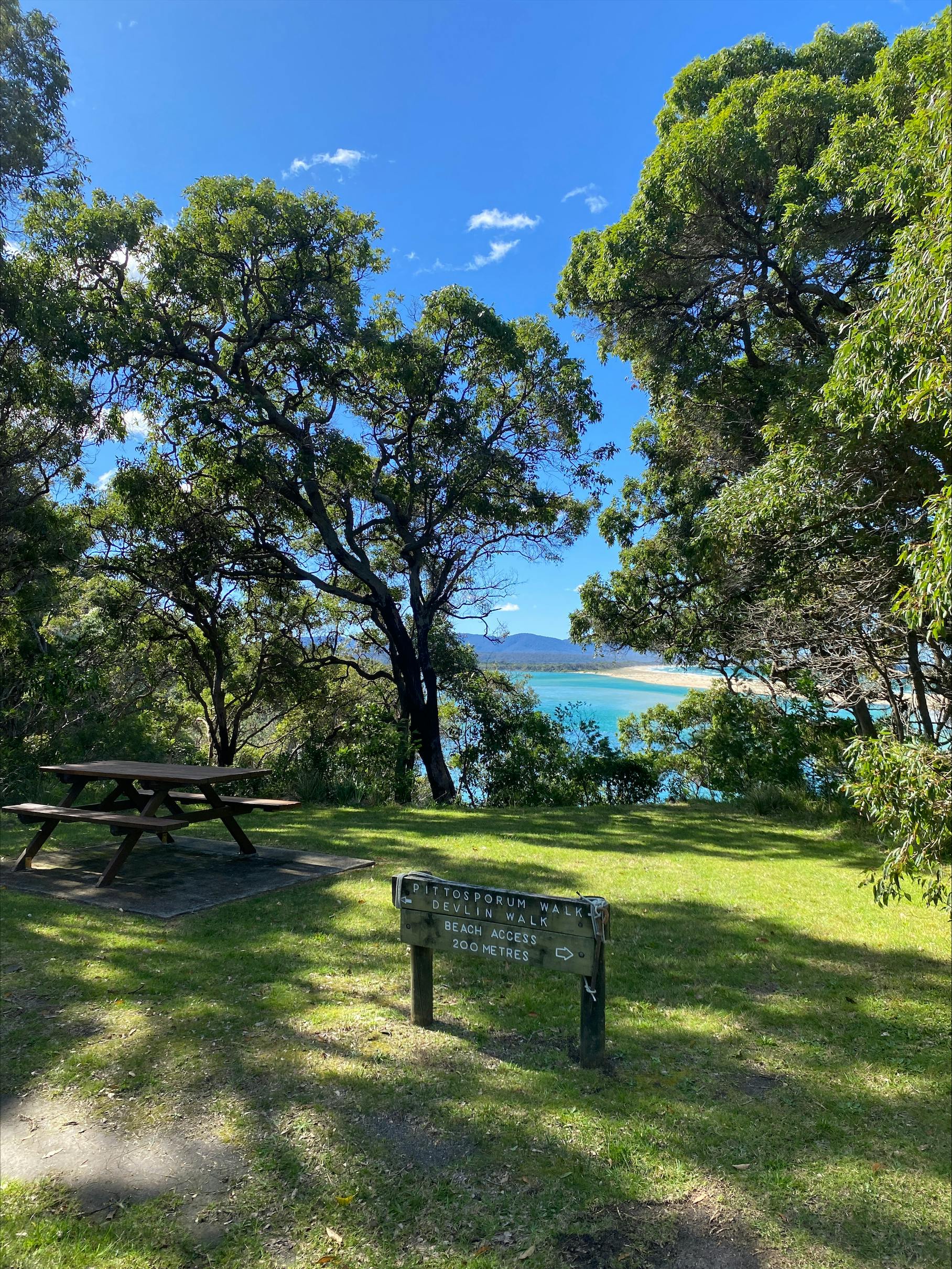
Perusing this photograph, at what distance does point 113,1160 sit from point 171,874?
12.9 feet

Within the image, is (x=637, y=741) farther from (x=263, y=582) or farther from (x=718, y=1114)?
(x=718, y=1114)

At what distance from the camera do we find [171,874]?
20.2 feet

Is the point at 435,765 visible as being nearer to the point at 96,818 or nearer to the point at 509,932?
the point at 96,818

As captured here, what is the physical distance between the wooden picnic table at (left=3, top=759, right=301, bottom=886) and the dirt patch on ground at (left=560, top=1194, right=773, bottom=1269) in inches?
167

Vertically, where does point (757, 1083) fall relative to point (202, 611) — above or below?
below

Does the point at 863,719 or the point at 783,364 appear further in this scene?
the point at 783,364

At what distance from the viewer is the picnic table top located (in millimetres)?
5727

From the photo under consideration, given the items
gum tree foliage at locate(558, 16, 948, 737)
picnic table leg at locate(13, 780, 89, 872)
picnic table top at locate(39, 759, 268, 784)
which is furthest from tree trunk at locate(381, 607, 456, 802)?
picnic table leg at locate(13, 780, 89, 872)

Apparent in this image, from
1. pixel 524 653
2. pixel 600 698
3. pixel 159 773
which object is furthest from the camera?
pixel 524 653

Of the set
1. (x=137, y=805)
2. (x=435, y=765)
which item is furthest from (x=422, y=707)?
(x=137, y=805)

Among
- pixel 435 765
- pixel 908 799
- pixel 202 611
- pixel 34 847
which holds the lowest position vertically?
pixel 435 765

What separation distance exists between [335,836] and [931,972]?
5.62 metres

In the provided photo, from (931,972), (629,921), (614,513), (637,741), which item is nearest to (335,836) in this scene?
(629,921)

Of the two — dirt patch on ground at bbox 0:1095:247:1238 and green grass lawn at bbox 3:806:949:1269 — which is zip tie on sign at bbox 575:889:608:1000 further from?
dirt patch on ground at bbox 0:1095:247:1238
